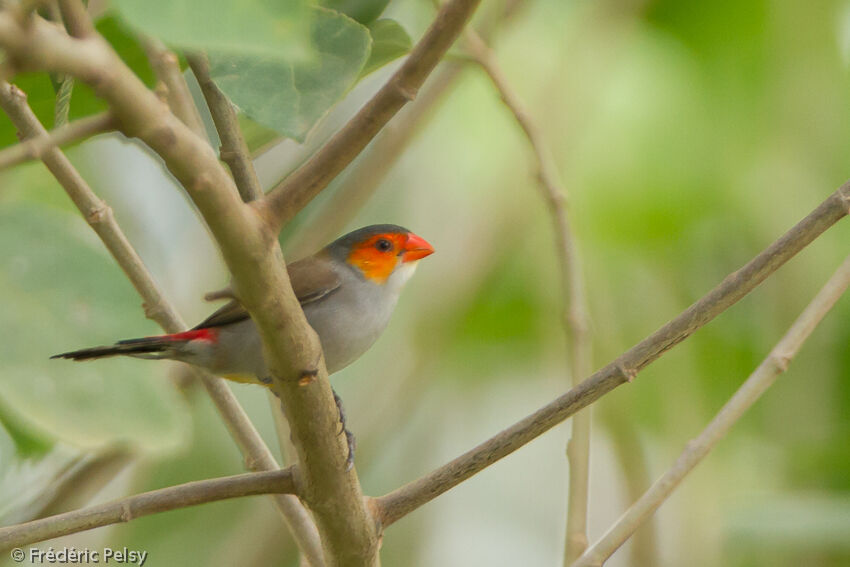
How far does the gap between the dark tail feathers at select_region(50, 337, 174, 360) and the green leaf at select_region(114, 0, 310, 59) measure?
71cm

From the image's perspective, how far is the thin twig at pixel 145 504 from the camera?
1447mm

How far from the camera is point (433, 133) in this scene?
358 centimetres

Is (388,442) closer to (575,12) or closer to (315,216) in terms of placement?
(315,216)

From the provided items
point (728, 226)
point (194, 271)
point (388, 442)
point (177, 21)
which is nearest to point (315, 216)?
point (194, 271)

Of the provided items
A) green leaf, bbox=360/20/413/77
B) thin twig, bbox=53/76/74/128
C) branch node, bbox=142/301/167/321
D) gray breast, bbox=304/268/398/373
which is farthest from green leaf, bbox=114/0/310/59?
gray breast, bbox=304/268/398/373

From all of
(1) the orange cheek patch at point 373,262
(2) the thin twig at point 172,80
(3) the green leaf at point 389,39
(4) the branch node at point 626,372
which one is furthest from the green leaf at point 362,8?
(1) the orange cheek patch at point 373,262

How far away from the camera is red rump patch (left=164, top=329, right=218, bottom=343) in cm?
216

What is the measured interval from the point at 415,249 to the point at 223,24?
8.08 feet

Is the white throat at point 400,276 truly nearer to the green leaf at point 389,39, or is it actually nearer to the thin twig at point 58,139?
the green leaf at point 389,39

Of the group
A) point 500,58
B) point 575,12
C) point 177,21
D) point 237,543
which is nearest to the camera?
point 177,21

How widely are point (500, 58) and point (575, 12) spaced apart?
0.35m

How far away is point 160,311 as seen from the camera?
2.06 meters

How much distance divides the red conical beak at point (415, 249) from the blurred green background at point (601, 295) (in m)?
0.05

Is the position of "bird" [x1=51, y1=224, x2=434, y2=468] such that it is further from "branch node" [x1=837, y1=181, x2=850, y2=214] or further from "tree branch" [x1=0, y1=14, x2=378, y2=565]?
"branch node" [x1=837, y1=181, x2=850, y2=214]
